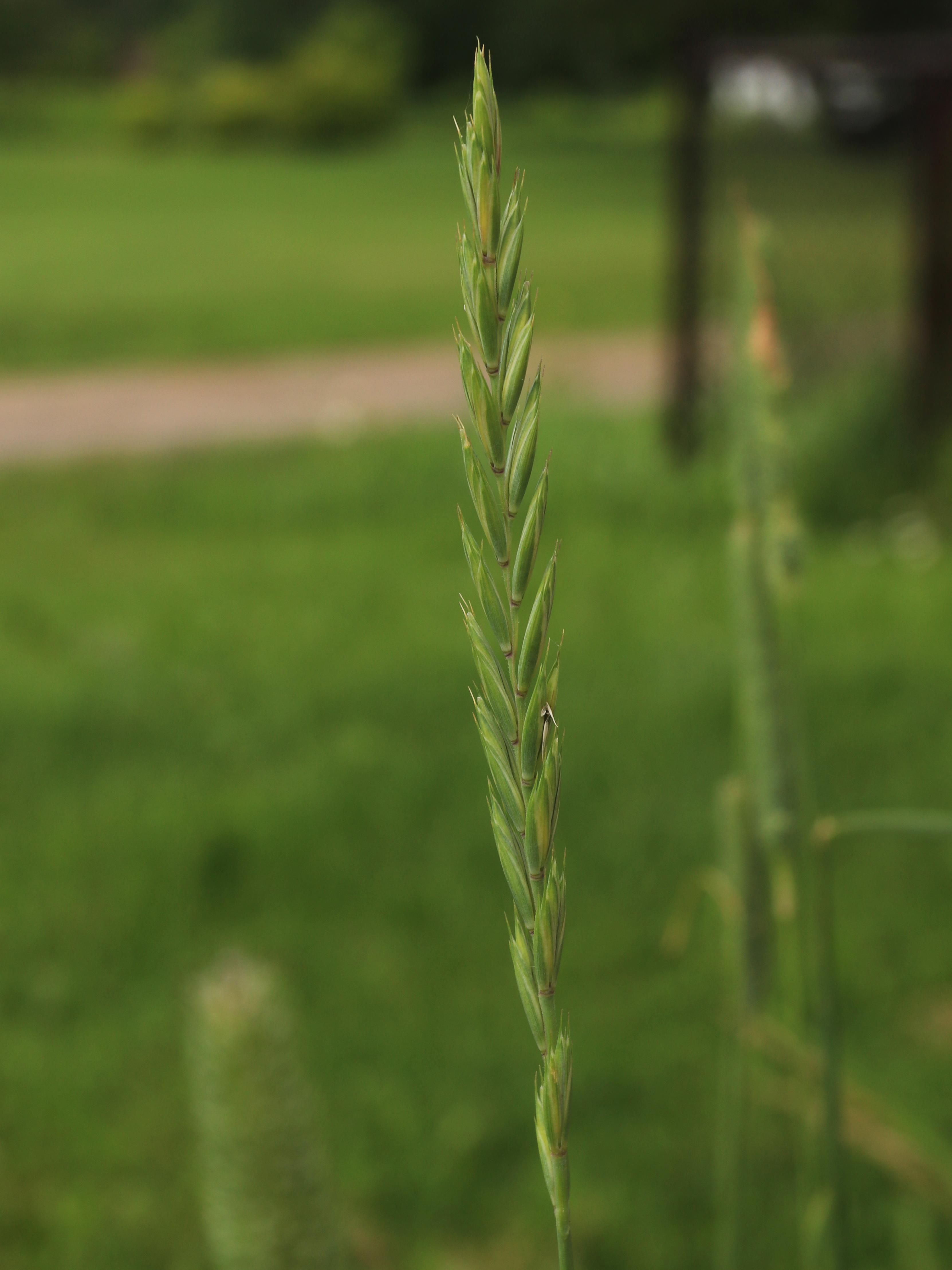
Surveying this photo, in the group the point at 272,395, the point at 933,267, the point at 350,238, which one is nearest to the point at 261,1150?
A: the point at 933,267

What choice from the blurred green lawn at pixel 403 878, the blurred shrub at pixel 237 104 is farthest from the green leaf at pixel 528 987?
the blurred shrub at pixel 237 104

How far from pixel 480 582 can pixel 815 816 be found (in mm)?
516

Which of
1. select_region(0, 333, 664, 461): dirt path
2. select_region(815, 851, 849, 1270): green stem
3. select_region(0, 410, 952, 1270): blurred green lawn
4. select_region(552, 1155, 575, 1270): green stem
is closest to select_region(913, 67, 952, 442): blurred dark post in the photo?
select_region(0, 410, 952, 1270): blurred green lawn

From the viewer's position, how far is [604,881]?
124 inches

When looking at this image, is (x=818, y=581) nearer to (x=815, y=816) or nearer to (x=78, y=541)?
(x=78, y=541)

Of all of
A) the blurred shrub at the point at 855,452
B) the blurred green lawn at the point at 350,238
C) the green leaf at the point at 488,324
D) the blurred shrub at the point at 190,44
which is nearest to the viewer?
the green leaf at the point at 488,324

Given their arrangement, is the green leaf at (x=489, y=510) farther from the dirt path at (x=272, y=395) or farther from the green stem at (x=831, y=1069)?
the dirt path at (x=272, y=395)

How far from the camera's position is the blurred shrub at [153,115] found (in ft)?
81.1

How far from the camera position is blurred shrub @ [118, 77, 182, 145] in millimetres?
24719

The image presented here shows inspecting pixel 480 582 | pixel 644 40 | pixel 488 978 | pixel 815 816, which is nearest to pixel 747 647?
pixel 815 816

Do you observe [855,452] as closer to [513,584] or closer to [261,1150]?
[261,1150]

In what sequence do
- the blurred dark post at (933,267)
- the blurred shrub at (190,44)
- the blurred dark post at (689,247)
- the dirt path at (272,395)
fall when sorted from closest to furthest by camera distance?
the blurred dark post at (933,267), the blurred dark post at (689,247), the dirt path at (272,395), the blurred shrub at (190,44)

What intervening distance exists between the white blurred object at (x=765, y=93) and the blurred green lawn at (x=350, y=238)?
0.10m

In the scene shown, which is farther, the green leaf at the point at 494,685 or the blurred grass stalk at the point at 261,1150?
the blurred grass stalk at the point at 261,1150
